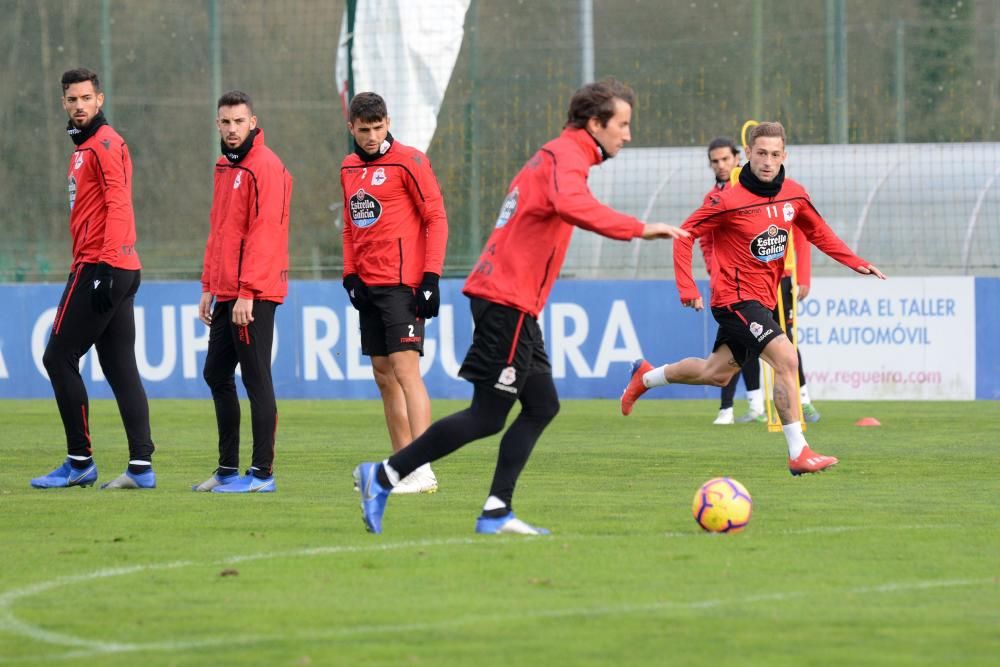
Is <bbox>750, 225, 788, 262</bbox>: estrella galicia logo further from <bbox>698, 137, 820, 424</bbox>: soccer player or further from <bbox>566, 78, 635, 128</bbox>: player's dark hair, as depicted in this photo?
<bbox>566, 78, 635, 128</bbox>: player's dark hair

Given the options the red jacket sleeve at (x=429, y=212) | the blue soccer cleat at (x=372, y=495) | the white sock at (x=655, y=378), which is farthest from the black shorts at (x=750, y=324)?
the blue soccer cleat at (x=372, y=495)

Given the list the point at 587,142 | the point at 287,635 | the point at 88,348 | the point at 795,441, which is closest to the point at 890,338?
the point at 795,441

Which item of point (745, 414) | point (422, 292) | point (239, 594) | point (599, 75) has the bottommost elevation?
point (745, 414)

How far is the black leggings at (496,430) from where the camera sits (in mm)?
7559

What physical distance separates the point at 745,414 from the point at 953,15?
935 centimetres

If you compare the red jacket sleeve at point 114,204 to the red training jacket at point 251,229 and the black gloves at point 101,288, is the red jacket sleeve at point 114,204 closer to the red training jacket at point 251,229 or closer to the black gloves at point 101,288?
the black gloves at point 101,288

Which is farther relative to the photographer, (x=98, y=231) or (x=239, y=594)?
(x=98, y=231)

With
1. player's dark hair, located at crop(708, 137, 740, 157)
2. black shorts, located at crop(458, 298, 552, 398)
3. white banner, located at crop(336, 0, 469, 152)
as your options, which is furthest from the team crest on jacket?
white banner, located at crop(336, 0, 469, 152)

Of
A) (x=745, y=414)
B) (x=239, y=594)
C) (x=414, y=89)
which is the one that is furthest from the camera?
(x=414, y=89)

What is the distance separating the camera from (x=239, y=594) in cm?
628

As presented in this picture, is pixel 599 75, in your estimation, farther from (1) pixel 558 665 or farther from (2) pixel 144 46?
(1) pixel 558 665

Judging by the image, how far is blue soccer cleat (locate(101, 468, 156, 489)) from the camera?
32.8 feet

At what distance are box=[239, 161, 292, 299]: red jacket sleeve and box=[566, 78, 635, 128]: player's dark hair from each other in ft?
7.86

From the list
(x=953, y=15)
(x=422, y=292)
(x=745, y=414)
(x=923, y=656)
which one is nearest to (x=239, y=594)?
(x=923, y=656)
